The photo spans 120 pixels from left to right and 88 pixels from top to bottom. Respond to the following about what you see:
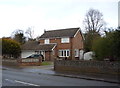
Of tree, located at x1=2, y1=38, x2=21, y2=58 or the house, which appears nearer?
tree, located at x1=2, y1=38, x2=21, y2=58

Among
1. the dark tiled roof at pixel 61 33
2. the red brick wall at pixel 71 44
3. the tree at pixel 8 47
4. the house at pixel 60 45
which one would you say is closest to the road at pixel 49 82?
the house at pixel 60 45

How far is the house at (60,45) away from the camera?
47.0 m

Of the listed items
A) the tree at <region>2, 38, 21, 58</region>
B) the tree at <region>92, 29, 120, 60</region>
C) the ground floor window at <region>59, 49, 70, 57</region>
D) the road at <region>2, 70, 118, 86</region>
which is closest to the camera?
the road at <region>2, 70, 118, 86</region>

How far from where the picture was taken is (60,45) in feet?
159

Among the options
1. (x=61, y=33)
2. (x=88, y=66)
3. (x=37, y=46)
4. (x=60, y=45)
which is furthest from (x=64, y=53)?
(x=88, y=66)

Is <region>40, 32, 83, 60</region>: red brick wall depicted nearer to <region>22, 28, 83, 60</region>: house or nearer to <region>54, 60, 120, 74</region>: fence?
<region>22, 28, 83, 60</region>: house

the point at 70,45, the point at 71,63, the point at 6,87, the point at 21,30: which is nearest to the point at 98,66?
the point at 71,63

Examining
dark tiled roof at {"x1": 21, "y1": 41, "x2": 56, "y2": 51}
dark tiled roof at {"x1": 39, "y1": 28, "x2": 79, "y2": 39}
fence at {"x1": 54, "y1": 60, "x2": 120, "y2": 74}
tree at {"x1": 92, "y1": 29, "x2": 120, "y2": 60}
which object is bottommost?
fence at {"x1": 54, "y1": 60, "x2": 120, "y2": 74}

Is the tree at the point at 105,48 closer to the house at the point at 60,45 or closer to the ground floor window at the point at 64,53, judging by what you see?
the house at the point at 60,45

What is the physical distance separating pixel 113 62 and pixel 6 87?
10.1 m

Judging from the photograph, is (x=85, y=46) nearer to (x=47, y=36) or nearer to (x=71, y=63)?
(x=47, y=36)

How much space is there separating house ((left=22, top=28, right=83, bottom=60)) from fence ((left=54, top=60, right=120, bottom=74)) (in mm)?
21116

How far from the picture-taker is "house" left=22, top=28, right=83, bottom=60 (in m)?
47.0

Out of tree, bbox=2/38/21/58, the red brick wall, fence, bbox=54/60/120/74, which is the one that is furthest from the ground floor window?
fence, bbox=54/60/120/74
